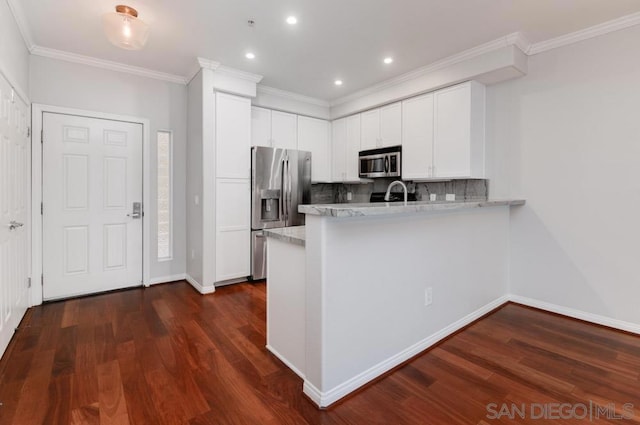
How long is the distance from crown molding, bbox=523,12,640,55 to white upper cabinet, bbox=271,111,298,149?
2.97 meters

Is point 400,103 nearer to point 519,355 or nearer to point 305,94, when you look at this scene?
point 305,94

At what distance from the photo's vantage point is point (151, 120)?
153 inches

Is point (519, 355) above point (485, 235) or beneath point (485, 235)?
beneath

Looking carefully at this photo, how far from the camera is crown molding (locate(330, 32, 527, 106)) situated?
299 centimetres

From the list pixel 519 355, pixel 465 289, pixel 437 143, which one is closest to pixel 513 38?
pixel 437 143

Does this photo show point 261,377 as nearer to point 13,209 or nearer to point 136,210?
point 13,209

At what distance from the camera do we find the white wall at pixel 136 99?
333 cm

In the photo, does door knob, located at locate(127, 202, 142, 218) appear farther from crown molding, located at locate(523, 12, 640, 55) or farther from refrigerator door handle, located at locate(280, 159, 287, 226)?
crown molding, located at locate(523, 12, 640, 55)

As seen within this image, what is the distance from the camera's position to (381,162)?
4328 mm

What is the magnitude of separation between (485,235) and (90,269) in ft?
13.9

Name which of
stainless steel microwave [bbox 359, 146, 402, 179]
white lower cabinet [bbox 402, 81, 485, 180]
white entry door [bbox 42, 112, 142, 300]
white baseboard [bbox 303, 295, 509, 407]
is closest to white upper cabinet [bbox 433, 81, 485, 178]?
white lower cabinet [bbox 402, 81, 485, 180]

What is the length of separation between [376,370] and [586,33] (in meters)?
3.42

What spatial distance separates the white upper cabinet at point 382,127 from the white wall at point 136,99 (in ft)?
8.12

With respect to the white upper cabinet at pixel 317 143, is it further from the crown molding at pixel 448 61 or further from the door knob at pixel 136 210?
the door knob at pixel 136 210
